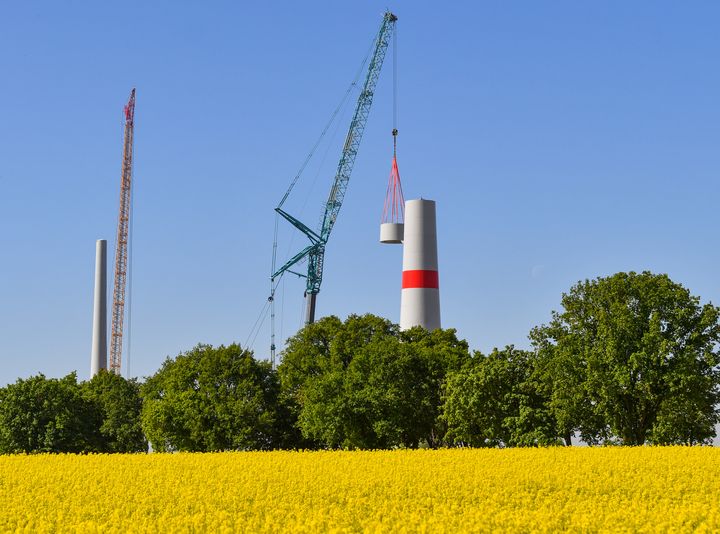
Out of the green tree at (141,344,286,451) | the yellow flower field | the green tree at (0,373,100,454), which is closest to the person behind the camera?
the yellow flower field

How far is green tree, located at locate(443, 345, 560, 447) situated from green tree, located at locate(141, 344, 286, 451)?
22.9 metres

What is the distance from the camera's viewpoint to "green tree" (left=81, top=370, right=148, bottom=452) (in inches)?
5054

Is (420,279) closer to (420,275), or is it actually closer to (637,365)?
(420,275)

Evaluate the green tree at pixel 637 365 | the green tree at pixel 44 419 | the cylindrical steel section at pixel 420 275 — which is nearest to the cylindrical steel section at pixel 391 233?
the cylindrical steel section at pixel 420 275

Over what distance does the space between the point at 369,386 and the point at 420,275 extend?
4284 cm

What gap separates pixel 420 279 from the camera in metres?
148

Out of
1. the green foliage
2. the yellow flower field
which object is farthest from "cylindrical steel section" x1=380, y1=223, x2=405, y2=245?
the yellow flower field

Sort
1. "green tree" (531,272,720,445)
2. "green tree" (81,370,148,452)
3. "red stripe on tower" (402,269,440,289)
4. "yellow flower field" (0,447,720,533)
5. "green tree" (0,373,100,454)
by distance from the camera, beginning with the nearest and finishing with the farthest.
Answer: "yellow flower field" (0,447,720,533)
"green tree" (531,272,720,445)
"green tree" (0,373,100,454)
"green tree" (81,370,148,452)
"red stripe on tower" (402,269,440,289)

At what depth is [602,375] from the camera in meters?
85.8

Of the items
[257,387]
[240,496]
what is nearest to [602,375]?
[257,387]

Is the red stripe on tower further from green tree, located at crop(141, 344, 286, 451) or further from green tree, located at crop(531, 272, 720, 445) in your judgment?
green tree, located at crop(531, 272, 720, 445)

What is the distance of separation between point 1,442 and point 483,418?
60.5 m

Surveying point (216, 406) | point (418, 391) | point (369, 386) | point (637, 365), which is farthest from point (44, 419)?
point (637, 365)

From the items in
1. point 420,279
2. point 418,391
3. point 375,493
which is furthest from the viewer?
point 420,279
